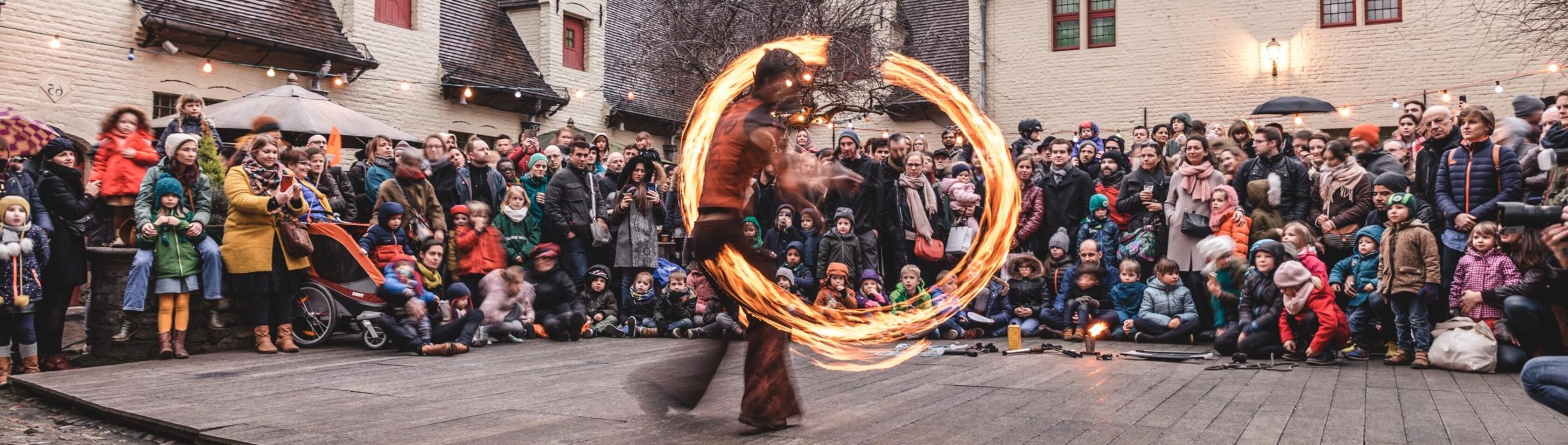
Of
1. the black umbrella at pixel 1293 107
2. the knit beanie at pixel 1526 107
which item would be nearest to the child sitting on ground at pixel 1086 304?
the knit beanie at pixel 1526 107

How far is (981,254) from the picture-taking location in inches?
317

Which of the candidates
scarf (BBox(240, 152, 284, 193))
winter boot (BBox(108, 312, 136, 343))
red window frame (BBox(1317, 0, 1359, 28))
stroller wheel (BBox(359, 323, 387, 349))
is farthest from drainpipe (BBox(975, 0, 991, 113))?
winter boot (BBox(108, 312, 136, 343))

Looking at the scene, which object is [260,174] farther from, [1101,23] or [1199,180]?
[1101,23]

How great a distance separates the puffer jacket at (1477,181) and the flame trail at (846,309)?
3.84 metres

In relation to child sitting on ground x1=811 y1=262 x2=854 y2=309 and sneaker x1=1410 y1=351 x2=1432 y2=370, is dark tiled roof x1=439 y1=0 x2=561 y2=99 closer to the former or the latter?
child sitting on ground x1=811 y1=262 x2=854 y2=309

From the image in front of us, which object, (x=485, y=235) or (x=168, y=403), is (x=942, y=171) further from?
(x=168, y=403)

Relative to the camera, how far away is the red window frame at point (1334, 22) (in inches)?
887

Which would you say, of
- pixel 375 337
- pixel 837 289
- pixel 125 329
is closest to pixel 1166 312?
pixel 837 289

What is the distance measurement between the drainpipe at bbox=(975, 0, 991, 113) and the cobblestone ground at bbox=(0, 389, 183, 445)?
68.9 feet

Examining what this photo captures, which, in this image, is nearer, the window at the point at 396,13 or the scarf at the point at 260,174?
the scarf at the point at 260,174

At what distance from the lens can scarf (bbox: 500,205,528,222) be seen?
1158 cm

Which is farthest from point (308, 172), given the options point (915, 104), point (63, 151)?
point (915, 104)

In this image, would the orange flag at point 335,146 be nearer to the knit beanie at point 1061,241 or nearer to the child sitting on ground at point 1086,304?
the knit beanie at point 1061,241

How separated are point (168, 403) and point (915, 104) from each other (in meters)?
20.2
